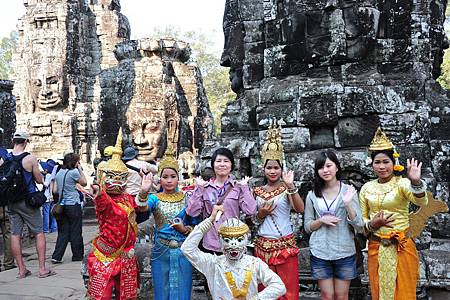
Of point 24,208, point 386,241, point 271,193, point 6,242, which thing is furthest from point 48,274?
point 386,241

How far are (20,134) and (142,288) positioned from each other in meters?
2.84

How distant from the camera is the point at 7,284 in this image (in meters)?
5.99

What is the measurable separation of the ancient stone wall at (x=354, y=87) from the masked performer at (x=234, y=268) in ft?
4.50

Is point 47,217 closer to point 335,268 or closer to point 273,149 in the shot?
point 273,149

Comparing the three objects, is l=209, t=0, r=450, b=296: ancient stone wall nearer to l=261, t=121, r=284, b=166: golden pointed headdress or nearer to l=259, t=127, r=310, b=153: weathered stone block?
l=259, t=127, r=310, b=153: weathered stone block

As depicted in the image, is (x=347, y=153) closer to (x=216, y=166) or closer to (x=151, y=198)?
(x=216, y=166)

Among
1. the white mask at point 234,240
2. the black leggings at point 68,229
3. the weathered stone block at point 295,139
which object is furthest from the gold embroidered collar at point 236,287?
the black leggings at point 68,229

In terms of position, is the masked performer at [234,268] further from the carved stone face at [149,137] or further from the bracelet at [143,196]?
the carved stone face at [149,137]

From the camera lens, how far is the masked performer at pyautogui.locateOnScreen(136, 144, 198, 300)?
3.81 metres

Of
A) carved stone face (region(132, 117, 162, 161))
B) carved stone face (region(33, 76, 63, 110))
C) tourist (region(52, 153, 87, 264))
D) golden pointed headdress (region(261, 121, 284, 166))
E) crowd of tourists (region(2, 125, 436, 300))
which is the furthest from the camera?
carved stone face (region(33, 76, 63, 110))

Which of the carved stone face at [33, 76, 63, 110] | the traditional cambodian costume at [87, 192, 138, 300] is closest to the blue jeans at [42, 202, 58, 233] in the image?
the traditional cambodian costume at [87, 192, 138, 300]

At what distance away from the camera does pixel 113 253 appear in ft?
12.7

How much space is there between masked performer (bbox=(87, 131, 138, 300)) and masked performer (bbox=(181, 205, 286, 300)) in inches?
31.2

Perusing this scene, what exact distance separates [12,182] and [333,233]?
13.5 ft
